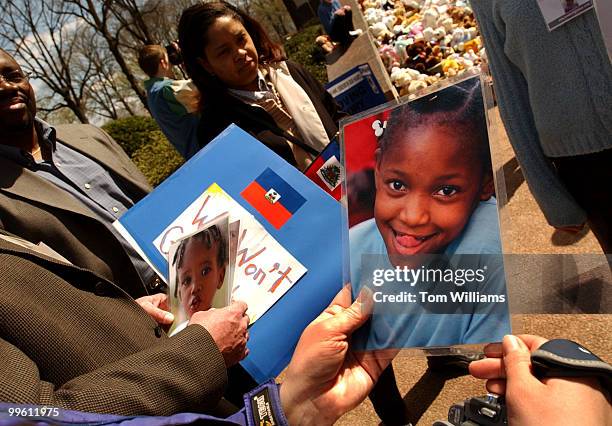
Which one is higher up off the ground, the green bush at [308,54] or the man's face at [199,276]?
the man's face at [199,276]

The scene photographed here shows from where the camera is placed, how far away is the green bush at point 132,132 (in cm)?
1010

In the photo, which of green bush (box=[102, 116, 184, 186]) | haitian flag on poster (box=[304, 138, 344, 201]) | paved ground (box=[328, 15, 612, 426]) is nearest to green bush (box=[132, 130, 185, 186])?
green bush (box=[102, 116, 184, 186])

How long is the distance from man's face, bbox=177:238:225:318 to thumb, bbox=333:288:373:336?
40 cm

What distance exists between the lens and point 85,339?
1.13m

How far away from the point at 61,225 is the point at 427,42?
4230 millimetres

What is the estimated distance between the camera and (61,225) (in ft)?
5.02

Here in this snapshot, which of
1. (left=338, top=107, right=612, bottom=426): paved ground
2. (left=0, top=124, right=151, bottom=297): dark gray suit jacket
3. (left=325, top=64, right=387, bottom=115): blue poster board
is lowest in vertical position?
(left=338, top=107, right=612, bottom=426): paved ground

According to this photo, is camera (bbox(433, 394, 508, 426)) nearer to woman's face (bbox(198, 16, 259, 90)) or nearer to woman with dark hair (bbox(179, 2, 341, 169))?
woman with dark hair (bbox(179, 2, 341, 169))

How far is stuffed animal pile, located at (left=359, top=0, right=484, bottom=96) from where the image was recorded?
4512 mm

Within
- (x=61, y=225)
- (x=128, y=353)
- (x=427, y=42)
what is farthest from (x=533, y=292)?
(x=427, y=42)

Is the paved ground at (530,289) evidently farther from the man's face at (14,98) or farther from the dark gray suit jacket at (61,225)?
the man's face at (14,98)

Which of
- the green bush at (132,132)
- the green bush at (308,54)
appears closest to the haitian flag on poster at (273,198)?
the green bush at (308,54)

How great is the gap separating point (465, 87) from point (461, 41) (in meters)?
4.29

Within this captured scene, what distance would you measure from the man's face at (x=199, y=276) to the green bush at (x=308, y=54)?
583 centimetres
